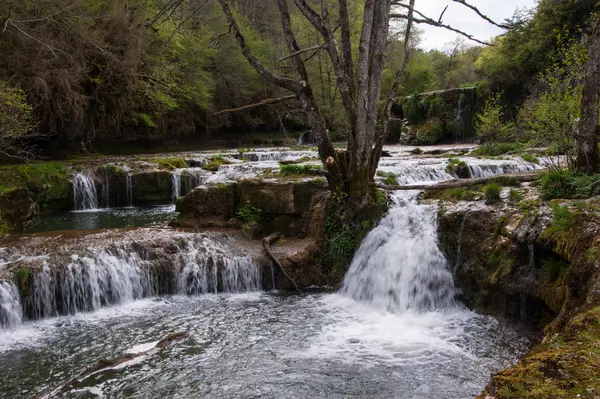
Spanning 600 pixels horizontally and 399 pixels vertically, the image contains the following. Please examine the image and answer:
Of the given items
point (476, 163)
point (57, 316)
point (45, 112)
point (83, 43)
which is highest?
point (83, 43)

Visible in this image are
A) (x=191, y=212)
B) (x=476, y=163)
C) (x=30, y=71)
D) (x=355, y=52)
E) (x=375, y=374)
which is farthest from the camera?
(x=355, y=52)

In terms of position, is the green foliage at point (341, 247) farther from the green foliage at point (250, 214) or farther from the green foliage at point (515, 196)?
the green foliage at point (515, 196)

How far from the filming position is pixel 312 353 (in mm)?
5641

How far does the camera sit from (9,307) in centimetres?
688

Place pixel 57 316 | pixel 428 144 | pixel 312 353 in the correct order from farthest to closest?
pixel 428 144 < pixel 57 316 < pixel 312 353

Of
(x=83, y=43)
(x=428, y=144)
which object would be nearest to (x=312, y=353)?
(x=83, y=43)

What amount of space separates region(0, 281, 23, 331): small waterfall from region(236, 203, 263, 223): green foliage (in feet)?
14.5

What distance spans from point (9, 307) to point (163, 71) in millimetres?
13813

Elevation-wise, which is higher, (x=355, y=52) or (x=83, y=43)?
(x=355, y=52)

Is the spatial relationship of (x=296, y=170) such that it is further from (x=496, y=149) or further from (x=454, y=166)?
(x=496, y=149)

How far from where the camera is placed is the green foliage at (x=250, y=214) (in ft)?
32.6

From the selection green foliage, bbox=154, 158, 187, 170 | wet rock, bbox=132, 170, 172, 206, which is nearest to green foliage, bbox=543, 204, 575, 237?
wet rock, bbox=132, 170, 172, 206

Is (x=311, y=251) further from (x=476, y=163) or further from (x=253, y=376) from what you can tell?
(x=476, y=163)

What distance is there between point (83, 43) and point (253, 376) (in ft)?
50.1
